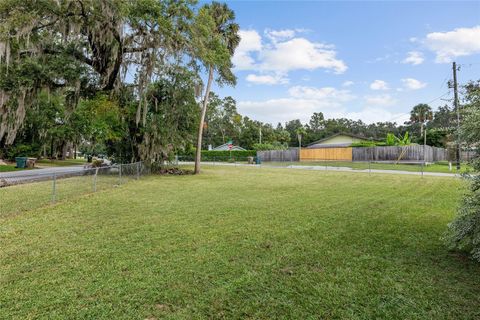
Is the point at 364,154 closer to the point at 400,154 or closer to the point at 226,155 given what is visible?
the point at 400,154

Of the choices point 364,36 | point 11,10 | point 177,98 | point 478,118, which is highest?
point 364,36

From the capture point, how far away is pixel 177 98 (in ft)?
47.2

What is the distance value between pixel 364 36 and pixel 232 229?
521 inches

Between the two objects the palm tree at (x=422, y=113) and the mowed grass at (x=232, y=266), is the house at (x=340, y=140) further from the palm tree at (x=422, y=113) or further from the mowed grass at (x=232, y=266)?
the mowed grass at (x=232, y=266)

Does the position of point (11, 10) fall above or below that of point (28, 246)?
above

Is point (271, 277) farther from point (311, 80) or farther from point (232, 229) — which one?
point (311, 80)

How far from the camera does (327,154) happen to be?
103 ft

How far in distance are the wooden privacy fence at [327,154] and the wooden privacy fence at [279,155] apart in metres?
0.91

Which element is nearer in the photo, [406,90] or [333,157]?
[406,90]

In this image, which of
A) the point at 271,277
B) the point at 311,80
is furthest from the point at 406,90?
the point at 271,277

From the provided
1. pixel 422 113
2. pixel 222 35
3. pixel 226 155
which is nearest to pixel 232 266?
pixel 222 35

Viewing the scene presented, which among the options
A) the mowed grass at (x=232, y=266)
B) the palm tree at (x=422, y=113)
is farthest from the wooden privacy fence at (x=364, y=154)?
the palm tree at (x=422, y=113)

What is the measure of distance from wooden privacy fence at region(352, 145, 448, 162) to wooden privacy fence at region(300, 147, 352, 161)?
814 millimetres

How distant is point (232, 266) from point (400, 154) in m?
26.1
